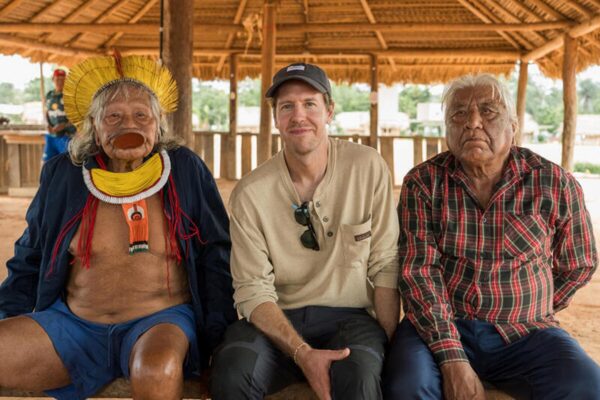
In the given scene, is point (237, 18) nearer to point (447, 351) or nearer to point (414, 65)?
point (414, 65)

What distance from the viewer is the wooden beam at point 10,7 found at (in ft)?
31.5

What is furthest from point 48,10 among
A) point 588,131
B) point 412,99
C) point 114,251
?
point 588,131

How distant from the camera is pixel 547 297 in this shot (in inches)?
94.0

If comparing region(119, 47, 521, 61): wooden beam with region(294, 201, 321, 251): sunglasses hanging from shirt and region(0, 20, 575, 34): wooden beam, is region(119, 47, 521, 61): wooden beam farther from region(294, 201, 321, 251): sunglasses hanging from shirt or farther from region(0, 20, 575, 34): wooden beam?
region(294, 201, 321, 251): sunglasses hanging from shirt

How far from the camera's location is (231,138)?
498 inches

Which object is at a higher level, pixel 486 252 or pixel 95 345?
pixel 486 252

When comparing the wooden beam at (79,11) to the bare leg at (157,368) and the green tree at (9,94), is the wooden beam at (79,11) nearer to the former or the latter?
the bare leg at (157,368)

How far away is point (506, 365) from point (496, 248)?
43 cm

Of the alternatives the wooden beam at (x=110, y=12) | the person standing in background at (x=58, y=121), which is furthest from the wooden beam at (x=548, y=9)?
the person standing in background at (x=58, y=121)

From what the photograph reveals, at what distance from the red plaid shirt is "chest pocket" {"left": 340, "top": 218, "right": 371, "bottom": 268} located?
0.56ft

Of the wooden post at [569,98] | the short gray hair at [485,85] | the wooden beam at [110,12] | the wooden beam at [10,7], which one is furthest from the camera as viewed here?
the wooden beam at [110,12]

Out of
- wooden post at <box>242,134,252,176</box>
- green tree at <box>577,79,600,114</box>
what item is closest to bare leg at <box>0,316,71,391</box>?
wooden post at <box>242,134,252,176</box>

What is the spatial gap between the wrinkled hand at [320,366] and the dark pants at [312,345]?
22mm

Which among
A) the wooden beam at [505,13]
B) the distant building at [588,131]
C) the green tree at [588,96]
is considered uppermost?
the green tree at [588,96]
